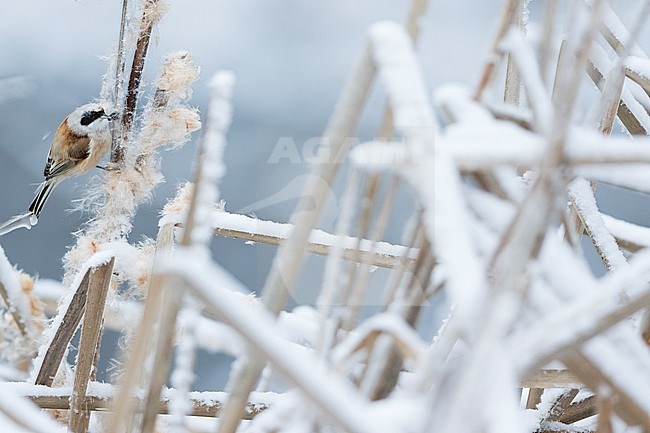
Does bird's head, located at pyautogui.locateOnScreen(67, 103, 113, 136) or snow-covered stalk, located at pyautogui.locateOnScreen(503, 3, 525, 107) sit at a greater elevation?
bird's head, located at pyautogui.locateOnScreen(67, 103, 113, 136)

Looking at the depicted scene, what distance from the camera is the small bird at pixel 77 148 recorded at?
A: 88 centimetres

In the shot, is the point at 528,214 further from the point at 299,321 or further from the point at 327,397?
the point at 299,321

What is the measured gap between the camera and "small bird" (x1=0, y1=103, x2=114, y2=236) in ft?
2.89

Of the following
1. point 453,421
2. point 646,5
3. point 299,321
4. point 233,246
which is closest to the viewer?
point 453,421

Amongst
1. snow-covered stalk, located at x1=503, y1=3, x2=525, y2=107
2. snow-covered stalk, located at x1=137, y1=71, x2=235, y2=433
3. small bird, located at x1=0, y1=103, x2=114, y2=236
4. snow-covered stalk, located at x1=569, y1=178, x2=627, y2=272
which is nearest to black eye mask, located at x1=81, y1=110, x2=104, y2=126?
small bird, located at x1=0, y1=103, x2=114, y2=236

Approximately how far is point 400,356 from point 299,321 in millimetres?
383

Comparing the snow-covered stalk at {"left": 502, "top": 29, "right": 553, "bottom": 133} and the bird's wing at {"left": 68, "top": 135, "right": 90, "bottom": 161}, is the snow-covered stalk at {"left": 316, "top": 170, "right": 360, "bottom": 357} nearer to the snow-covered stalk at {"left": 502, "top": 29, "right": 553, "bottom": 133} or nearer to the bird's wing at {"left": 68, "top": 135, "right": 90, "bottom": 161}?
the snow-covered stalk at {"left": 502, "top": 29, "right": 553, "bottom": 133}

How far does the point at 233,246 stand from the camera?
4.70ft

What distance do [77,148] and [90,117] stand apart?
1.6 inches

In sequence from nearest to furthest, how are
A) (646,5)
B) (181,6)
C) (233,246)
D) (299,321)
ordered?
(646,5), (299,321), (233,246), (181,6)

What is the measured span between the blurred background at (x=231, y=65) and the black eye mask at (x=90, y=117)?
55 centimetres

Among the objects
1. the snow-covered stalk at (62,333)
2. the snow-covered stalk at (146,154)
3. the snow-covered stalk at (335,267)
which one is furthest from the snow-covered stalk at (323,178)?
the snow-covered stalk at (146,154)

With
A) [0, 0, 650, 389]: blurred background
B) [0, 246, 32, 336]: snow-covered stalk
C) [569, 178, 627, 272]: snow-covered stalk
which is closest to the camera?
[569, 178, 627, 272]: snow-covered stalk

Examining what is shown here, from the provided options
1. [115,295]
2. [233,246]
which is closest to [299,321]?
[115,295]
